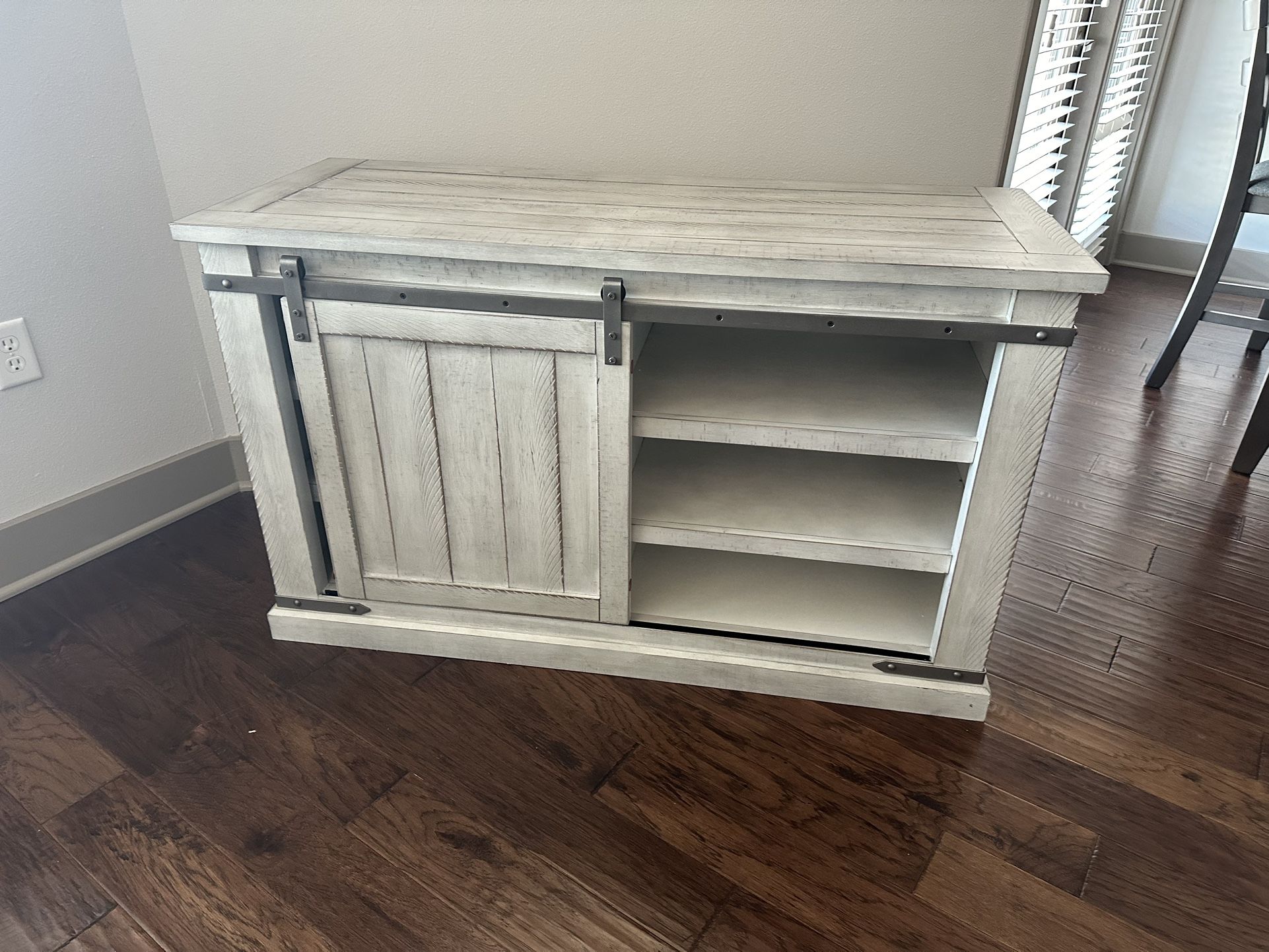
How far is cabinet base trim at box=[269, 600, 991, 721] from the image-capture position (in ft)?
4.18

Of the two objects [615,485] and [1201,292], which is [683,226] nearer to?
[615,485]

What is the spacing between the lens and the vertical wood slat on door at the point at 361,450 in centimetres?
118

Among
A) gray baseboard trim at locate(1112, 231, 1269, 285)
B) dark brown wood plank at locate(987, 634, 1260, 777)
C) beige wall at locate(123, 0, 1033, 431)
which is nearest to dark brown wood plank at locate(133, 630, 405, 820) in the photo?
beige wall at locate(123, 0, 1033, 431)

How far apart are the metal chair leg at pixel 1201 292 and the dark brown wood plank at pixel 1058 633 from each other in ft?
3.77

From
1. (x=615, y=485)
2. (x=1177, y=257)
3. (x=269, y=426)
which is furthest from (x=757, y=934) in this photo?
(x=1177, y=257)

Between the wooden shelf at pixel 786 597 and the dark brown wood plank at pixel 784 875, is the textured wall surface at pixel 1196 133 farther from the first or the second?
the dark brown wood plank at pixel 784 875

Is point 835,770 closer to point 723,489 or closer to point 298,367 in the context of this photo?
point 723,489

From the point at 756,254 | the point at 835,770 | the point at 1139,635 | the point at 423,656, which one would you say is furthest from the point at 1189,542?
the point at 423,656

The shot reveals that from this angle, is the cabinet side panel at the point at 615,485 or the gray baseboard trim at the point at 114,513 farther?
the gray baseboard trim at the point at 114,513

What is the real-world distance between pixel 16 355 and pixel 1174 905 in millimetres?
1839

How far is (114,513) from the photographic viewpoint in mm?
1638

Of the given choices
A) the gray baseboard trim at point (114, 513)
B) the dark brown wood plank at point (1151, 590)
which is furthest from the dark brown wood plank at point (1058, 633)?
the gray baseboard trim at point (114, 513)

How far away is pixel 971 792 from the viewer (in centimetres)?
116

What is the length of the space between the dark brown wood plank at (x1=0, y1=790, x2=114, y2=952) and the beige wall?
3.58 ft
